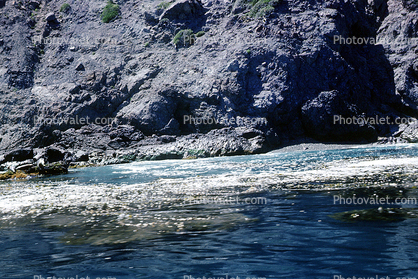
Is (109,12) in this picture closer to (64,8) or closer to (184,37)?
(64,8)

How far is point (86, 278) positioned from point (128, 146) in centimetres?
4395

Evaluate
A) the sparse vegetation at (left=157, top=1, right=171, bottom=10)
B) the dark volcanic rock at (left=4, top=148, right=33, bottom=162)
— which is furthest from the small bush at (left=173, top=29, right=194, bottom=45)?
the dark volcanic rock at (left=4, top=148, right=33, bottom=162)

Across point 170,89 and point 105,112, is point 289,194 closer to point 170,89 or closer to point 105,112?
point 170,89

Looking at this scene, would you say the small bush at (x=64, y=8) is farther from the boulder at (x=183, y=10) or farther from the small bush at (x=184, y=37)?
the small bush at (x=184, y=37)

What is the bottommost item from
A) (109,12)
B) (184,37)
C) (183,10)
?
(184,37)

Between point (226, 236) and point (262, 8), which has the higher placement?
point (262, 8)

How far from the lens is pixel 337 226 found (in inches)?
246

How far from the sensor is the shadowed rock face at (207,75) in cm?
4872

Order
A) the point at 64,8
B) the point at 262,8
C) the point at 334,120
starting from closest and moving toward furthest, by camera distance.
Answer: the point at 334,120 < the point at 262,8 < the point at 64,8

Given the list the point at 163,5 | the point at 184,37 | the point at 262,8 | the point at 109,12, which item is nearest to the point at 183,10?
the point at 163,5

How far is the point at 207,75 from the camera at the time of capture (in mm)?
52031

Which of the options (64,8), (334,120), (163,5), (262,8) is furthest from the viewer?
(64,8)

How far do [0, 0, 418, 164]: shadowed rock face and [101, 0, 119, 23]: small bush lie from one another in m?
1.30

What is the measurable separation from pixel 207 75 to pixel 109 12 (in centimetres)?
3058
